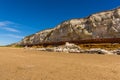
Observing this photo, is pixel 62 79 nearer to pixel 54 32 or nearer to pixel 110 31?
pixel 110 31

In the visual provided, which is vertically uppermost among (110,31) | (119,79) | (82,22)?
(82,22)

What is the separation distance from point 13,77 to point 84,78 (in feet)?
11.5

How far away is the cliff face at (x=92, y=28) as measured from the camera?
58891 mm

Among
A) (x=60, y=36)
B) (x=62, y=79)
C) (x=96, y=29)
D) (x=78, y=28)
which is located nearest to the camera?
(x=62, y=79)

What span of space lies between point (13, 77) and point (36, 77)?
1.13 m

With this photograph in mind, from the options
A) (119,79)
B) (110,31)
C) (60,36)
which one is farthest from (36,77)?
(60,36)

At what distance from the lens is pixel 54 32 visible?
Result: 3270 inches

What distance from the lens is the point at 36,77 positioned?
9.96 metres

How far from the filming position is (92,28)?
218 ft

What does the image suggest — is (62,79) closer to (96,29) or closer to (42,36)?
(96,29)

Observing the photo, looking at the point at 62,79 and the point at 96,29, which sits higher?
the point at 96,29

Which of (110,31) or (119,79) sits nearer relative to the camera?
(119,79)

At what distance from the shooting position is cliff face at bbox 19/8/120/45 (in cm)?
5889

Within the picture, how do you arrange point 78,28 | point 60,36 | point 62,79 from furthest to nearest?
point 60,36 < point 78,28 < point 62,79
